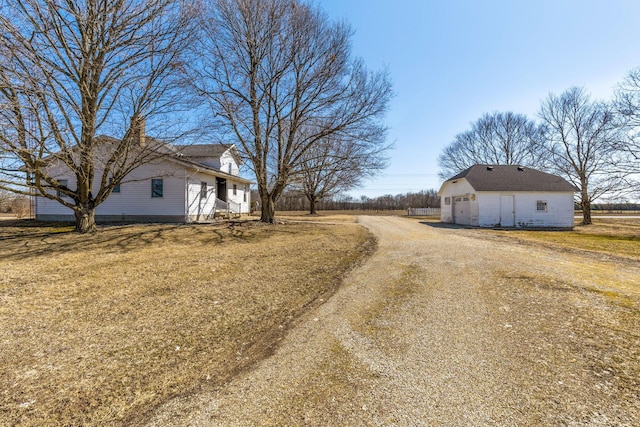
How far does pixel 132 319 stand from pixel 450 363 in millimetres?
4054

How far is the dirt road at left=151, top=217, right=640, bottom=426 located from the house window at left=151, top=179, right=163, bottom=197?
15392 millimetres

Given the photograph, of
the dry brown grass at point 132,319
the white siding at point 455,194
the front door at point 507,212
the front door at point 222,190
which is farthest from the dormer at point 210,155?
the front door at point 507,212

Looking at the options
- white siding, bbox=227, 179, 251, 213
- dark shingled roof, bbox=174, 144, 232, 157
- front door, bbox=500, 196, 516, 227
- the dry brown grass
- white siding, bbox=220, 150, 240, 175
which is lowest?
the dry brown grass

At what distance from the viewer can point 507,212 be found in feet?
65.9

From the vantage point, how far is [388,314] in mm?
4180

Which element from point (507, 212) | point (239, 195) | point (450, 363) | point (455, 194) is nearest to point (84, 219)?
point (450, 363)

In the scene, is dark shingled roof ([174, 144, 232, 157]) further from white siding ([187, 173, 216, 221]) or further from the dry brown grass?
the dry brown grass

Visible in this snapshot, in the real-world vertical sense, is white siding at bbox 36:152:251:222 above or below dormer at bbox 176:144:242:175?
below

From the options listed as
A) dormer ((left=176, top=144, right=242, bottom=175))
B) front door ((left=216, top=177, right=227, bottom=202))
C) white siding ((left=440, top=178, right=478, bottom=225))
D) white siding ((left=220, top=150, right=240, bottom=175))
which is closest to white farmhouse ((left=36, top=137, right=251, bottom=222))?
front door ((left=216, top=177, right=227, bottom=202))

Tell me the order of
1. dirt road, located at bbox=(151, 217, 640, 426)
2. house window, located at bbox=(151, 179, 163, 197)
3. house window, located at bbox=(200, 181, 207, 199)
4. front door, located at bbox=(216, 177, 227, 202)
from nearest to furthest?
dirt road, located at bbox=(151, 217, 640, 426) → house window, located at bbox=(151, 179, 163, 197) → house window, located at bbox=(200, 181, 207, 199) → front door, located at bbox=(216, 177, 227, 202)

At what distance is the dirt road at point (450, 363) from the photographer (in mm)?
2184

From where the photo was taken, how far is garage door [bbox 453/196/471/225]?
21453mm

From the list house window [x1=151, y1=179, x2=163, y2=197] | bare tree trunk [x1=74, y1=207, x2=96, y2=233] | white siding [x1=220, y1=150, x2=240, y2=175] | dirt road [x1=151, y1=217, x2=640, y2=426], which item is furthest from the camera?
white siding [x1=220, y1=150, x2=240, y2=175]

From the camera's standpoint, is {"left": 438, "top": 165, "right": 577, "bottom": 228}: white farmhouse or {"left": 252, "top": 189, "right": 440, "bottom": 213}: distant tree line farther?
{"left": 252, "top": 189, "right": 440, "bottom": 213}: distant tree line
